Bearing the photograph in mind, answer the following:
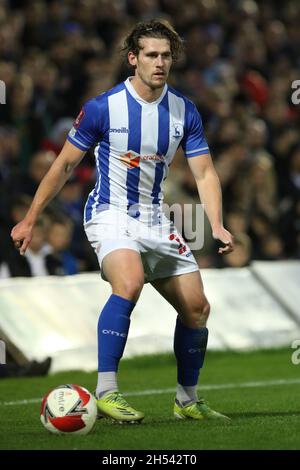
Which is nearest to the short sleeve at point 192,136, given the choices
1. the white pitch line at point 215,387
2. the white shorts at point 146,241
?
the white shorts at point 146,241

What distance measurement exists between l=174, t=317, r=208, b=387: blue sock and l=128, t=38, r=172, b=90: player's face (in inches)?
61.5

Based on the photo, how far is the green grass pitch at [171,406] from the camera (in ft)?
19.2

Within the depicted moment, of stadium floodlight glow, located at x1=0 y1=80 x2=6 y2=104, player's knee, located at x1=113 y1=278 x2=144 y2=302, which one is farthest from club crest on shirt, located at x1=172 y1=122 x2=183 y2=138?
stadium floodlight glow, located at x1=0 y1=80 x2=6 y2=104

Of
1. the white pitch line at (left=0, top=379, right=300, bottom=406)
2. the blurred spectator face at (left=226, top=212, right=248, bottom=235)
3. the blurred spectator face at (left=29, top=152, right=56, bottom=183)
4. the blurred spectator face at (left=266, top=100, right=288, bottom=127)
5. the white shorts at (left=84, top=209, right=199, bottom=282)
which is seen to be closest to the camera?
the white shorts at (left=84, top=209, right=199, bottom=282)

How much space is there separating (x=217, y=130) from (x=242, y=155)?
2.06 ft

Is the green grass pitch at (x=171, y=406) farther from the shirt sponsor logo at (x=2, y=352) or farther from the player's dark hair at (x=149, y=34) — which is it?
the player's dark hair at (x=149, y=34)

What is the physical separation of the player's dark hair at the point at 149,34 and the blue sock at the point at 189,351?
1.78 meters

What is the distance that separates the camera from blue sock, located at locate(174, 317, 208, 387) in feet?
23.0

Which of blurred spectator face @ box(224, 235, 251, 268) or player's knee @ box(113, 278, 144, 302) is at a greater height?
player's knee @ box(113, 278, 144, 302)

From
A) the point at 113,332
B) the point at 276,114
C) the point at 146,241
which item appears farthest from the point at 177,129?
the point at 276,114

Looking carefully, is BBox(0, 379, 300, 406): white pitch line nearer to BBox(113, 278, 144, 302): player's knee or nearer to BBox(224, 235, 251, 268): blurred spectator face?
BBox(113, 278, 144, 302): player's knee

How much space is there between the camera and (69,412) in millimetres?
6160

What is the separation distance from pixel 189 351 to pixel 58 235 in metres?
4.54

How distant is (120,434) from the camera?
6121 mm
